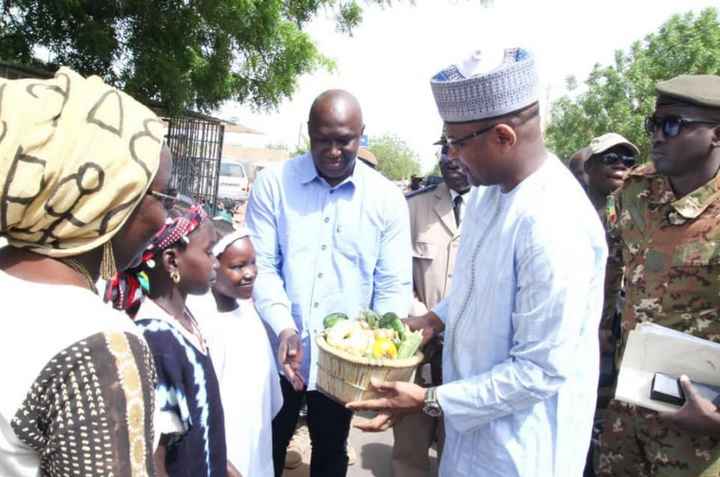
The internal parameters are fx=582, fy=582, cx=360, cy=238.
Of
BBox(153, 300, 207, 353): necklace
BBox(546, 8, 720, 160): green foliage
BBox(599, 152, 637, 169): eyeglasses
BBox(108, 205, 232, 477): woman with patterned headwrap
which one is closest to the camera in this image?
BBox(108, 205, 232, 477): woman with patterned headwrap

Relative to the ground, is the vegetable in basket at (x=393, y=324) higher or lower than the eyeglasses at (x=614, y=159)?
lower

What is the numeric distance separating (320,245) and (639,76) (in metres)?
17.7

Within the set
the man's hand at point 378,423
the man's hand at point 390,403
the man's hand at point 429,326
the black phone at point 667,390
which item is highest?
the man's hand at point 429,326

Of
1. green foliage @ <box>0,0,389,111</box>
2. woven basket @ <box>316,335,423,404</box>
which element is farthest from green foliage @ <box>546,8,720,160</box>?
woven basket @ <box>316,335,423,404</box>

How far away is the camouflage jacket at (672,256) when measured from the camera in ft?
7.54

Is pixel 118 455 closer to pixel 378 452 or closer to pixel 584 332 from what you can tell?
pixel 584 332

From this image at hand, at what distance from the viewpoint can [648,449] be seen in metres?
2.43

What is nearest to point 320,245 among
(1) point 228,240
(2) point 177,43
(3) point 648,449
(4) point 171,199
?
(1) point 228,240

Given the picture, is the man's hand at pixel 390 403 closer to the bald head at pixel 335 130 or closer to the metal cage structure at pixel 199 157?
the bald head at pixel 335 130

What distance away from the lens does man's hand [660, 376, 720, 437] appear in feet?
6.75

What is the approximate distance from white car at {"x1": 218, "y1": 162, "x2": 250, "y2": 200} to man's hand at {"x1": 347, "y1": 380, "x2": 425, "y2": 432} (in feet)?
58.7

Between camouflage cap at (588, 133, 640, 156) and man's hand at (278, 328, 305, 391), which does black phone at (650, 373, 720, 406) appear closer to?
man's hand at (278, 328, 305, 391)

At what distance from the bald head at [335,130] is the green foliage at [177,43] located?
5.15m

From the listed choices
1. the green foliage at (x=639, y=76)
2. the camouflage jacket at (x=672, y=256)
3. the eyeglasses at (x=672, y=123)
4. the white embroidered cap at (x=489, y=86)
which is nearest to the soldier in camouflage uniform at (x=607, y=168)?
the camouflage jacket at (x=672, y=256)
